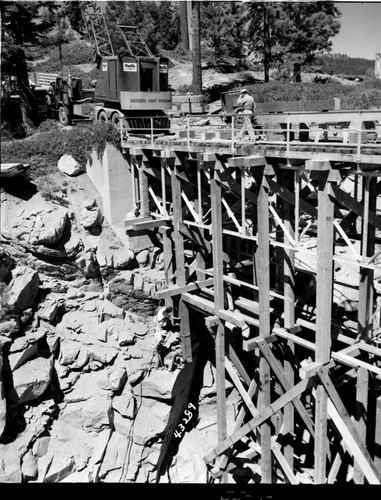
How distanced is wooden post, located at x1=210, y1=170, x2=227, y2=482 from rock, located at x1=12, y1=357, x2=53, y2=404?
3655 millimetres

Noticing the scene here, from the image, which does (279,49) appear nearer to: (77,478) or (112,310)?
(112,310)

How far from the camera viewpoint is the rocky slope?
1092cm

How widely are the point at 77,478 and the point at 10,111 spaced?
35.3 feet

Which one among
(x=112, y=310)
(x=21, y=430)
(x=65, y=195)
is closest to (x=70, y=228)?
(x=65, y=195)

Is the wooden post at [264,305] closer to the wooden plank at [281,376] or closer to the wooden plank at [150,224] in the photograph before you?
the wooden plank at [281,376]

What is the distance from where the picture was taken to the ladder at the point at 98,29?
15344 mm

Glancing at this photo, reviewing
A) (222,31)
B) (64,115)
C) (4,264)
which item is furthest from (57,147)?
(222,31)

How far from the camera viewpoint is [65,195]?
13328 millimetres

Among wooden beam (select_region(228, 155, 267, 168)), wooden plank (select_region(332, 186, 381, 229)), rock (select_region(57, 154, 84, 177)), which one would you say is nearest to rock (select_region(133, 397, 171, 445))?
rock (select_region(57, 154, 84, 177))

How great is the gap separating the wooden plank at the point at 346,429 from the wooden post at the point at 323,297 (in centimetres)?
14

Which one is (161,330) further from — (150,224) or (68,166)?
(68,166)

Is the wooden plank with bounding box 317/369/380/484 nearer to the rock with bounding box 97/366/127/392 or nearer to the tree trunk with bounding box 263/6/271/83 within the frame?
the rock with bounding box 97/366/127/392

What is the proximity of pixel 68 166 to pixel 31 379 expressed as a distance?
18.2 ft

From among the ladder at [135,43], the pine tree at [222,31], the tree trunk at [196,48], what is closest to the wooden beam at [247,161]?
the ladder at [135,43]
